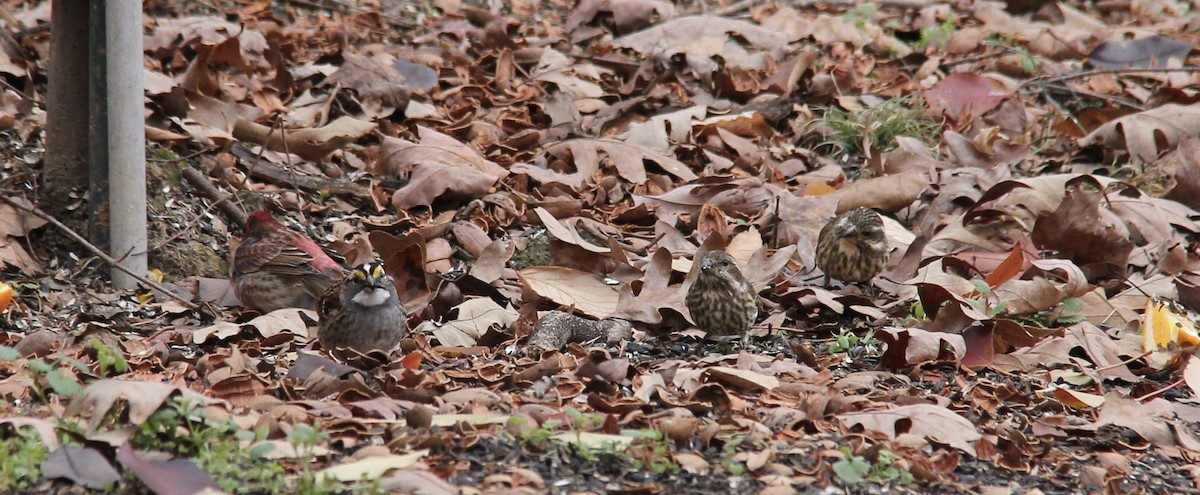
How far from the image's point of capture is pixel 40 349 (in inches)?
196

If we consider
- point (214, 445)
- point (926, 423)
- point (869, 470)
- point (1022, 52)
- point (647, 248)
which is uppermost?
point (214, 445)

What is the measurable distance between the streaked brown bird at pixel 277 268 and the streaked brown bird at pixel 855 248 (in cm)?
234

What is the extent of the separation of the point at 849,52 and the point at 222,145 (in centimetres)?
477

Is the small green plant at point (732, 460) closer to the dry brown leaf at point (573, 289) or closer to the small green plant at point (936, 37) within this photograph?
the dry brown leaf at point (573, 289)

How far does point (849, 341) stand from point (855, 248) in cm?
73

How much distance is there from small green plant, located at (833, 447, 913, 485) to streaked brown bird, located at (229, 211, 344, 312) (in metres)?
3.02

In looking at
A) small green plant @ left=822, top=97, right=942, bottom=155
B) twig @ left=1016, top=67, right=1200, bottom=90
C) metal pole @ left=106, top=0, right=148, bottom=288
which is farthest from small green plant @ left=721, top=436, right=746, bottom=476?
twig @ left=1016, top=67, right=1200, bottom=90

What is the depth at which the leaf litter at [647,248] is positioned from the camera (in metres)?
3.98

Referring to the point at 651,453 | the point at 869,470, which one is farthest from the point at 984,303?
the point at 651,453

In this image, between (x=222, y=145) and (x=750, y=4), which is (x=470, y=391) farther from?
(x=750, y=4)

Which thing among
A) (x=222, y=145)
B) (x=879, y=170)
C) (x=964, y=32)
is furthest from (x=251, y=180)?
(x=964, y=32)

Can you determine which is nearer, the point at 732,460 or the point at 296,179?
the point at 732,460

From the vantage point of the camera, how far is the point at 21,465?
11.4ft

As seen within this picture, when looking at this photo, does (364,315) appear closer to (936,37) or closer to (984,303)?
(984,303)
